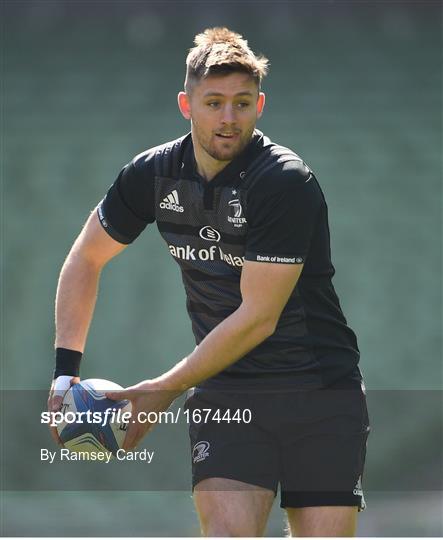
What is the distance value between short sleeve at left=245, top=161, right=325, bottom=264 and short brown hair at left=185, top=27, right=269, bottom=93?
357 millimetres

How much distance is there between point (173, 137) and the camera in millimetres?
10164

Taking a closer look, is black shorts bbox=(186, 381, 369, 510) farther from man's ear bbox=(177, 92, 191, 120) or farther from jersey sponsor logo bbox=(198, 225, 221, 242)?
man's ear bbox=(177, 92, 191, 120)

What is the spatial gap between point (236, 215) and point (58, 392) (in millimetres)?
911

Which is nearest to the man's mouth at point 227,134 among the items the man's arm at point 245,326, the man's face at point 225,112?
the man's face at point 225,112

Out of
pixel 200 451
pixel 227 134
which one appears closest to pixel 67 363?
pixel 200 451

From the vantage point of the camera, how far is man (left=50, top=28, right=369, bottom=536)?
413 cm

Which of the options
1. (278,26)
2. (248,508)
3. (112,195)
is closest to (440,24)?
(278,26)

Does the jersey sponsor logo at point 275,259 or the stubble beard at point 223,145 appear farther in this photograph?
the stubble beard at point 223,145

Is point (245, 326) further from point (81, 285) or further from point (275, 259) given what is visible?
point (81, 285)

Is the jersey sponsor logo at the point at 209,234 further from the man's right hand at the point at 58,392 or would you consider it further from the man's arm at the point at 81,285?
the man's right hand at the point at 58,392

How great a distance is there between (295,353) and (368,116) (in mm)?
6135

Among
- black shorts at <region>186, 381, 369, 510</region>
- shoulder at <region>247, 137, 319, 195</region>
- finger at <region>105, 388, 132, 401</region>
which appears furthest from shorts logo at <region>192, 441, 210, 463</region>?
shoulder at <region>247, 137, 319, 195</region>

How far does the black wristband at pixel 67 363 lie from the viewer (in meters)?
4.55

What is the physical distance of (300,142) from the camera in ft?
33.1
